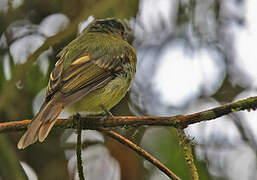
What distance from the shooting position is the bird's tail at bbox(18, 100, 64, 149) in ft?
9.94

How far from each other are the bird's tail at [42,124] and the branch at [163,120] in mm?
75

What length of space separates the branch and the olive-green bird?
12 centimetres

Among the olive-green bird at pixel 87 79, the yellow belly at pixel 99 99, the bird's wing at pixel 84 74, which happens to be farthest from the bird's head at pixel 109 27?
the yellow belly at pixel 99 99

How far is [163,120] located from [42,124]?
3.18 feet

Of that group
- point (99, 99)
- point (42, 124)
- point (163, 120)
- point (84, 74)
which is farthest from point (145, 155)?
point (84, 74)

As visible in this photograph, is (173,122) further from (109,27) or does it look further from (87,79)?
(109,27)

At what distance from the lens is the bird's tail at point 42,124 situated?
3029 mm

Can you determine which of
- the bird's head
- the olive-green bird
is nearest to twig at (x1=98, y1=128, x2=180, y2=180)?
the olive-green bird

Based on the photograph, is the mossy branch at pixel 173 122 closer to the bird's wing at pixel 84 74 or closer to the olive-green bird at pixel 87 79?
the olive-green bird at pixel 87 79

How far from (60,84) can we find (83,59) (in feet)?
1.71

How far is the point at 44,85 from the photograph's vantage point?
5438mm

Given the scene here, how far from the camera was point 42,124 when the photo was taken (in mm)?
3152

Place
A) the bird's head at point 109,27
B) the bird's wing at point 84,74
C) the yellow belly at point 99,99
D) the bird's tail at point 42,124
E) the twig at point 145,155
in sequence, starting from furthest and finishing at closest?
1. the bird's head at point 109,27
2. the yellow belly at point 99,99
3. the bird's wing at point 84,74
4. the bird's tail at point 42,124
5. the twig at point 145,155

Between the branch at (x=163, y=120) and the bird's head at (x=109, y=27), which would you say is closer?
the branch at (x=163, y=120)
